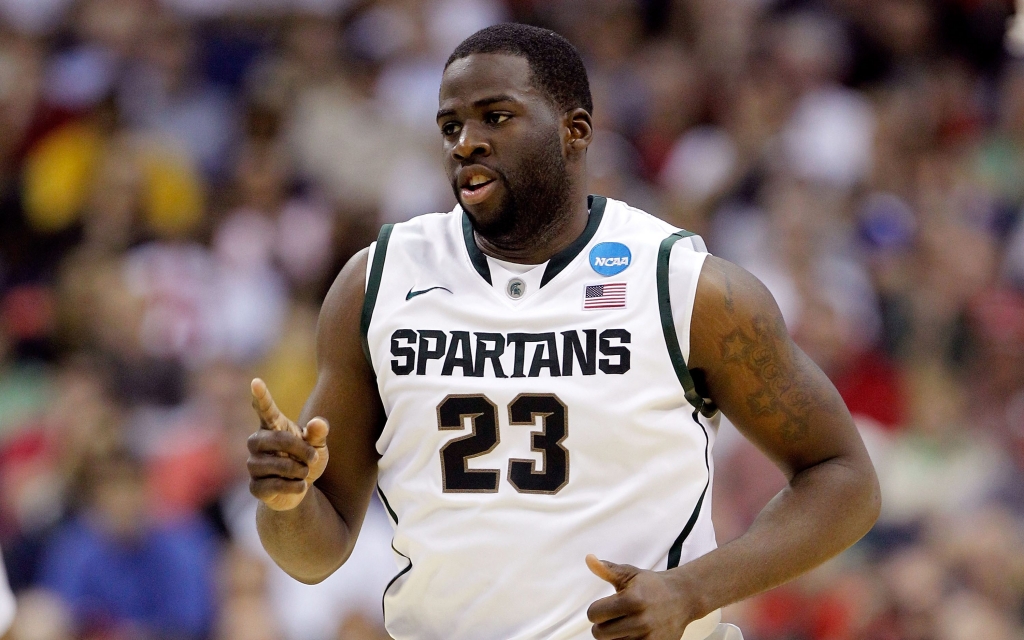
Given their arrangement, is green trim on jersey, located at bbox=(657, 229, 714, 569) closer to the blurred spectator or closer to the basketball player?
the basketball player

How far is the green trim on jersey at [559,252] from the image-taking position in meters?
3.60

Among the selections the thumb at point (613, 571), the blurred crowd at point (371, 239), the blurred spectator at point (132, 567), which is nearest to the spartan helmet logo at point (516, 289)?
the thumb at point (613, 571)

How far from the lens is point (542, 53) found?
3604 mm

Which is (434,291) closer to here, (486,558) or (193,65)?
(486,558)

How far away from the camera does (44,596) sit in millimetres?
7344

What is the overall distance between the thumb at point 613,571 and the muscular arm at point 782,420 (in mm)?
385

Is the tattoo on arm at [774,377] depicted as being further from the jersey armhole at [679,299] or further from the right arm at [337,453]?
the right arm at [337,453]

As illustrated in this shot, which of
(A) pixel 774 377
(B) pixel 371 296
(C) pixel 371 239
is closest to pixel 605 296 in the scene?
(A) pixel 774 377

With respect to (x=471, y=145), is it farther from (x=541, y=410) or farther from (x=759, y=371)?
(x=759, y=371)

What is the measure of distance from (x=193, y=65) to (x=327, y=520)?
766 cm

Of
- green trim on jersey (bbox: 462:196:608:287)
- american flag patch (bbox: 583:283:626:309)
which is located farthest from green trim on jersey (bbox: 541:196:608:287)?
american flag patch (bbox: 583:283:626:309)

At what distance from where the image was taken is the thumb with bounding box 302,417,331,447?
3.17 metres

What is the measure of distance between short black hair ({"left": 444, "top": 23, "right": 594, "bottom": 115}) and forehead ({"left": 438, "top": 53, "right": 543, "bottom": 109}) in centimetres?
2

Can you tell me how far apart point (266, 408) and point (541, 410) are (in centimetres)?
68
